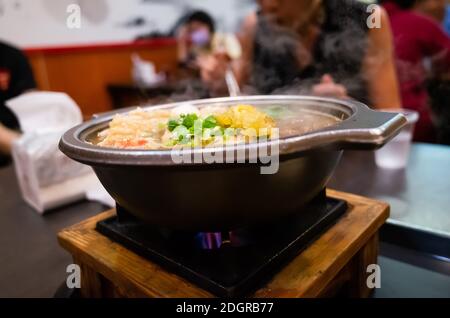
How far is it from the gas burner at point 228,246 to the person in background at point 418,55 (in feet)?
7.42

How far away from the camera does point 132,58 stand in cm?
601

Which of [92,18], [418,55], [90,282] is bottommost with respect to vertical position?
[90,282]

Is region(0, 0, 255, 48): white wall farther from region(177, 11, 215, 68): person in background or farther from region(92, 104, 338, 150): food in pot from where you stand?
region(92, 104, 338, 150): food in pot

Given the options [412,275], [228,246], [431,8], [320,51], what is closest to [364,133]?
[228,246]

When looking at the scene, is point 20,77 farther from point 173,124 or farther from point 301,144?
point 301,144

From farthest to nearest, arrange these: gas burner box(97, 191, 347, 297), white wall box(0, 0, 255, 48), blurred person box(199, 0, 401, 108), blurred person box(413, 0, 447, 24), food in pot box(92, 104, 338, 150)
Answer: white wall box(0, 0, 255, 48), blurred person box(413, 0, 447, 24), blurred person box(199, 0, 401, 108), food in pot box(92, 104, 338, 150), gas burner box(97, 191, 347, 297)

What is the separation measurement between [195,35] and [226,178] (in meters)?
5.89

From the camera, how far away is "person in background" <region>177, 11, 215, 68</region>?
6039mm

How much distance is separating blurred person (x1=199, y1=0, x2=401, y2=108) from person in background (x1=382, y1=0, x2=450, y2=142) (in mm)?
493

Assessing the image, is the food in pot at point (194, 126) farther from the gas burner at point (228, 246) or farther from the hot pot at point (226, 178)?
the gas burner at point (228, 246)

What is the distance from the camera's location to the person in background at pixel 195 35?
6039mm

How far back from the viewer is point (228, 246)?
851 millimetres

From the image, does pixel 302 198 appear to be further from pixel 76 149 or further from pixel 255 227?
pixel 76 149

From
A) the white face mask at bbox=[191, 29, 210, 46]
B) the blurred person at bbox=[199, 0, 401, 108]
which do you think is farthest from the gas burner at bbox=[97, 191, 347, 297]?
the white face mask at bbox=[191, 29, 210, 46]
